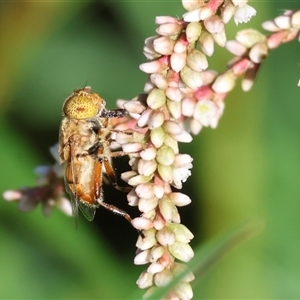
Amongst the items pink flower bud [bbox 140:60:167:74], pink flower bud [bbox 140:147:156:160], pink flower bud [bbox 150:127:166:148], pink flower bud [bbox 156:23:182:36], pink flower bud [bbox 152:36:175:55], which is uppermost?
pink flower bud [bbox 156:23:182:36]

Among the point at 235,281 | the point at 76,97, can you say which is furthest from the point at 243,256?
the point at 76,97

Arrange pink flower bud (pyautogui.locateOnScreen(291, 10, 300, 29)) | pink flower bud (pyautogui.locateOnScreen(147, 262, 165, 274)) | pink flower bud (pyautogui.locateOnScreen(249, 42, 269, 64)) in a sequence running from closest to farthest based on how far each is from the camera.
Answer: pink flower bud (pyautogui.locateOnScreen(147, 262, 165, 274)) → pink flower bud (pyautogui.locateOnScreen(291, 10, 300, 29)) → pink flower bud (pyautogui.locateOnScreen(249, 42, 269, 64))

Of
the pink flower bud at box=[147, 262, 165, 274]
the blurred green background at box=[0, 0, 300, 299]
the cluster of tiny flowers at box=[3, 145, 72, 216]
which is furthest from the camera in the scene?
the blurred green background at box=[0, 0, 300, 299]

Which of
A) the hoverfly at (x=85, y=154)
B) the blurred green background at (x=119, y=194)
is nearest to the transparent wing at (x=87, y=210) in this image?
the hoverfly at (x=85, y=154)

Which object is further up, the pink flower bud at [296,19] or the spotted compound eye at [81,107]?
the spotted compound eye at [81,107]

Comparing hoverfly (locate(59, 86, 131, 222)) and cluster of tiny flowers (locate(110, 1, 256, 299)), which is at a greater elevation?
Result: hoverfly (locate(59, 86, 131, 222))

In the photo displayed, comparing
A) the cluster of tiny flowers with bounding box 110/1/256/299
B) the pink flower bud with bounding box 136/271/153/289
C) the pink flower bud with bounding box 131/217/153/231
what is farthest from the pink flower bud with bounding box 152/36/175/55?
the pink flower bud with bounding box 136/271/153/289

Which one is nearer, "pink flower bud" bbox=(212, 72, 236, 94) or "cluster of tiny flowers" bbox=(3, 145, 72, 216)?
"pink flower bud" bbox=(212, 72, 236, 94)

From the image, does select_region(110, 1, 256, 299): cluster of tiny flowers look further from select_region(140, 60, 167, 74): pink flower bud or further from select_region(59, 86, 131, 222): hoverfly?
select_region(59, 86, 131, 222): hoverfly

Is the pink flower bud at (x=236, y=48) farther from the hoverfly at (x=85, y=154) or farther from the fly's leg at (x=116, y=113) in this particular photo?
the hoverfly at (x=85, y=154)
